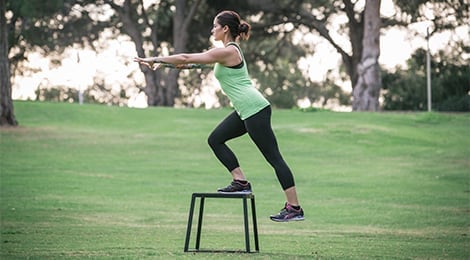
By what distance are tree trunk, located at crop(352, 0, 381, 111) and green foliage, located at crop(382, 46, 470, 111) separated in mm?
3571

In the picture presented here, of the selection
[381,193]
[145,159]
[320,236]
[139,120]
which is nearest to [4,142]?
[145,159]

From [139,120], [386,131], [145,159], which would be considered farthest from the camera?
[139,120]

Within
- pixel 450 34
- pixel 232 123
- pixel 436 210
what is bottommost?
pixel 436 210

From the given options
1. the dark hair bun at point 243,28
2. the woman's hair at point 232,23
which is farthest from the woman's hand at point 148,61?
the dark hair bun at point 243,28

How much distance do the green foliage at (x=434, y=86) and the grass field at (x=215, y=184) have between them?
31.7 ft

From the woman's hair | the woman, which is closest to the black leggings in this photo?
the woman

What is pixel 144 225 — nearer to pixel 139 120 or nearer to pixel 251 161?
pixel 251 161

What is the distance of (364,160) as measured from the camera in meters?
25.6

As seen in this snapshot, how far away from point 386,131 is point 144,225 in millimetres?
16590

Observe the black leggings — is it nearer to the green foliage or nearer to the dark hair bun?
the dark hair bun

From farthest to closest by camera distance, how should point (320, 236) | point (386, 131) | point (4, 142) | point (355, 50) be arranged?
point (355, 50) < point (386, 131) < point (4, 142) < point (320, 236)

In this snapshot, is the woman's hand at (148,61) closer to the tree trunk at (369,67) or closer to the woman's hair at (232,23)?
the woman's hair at (232,23)

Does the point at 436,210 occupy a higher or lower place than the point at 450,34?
lower

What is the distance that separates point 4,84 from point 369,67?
51.3 feet
